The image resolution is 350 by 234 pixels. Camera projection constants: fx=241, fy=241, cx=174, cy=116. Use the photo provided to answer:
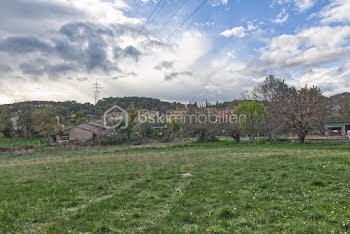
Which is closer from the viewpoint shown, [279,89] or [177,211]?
[177,211]

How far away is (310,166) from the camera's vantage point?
12477mm

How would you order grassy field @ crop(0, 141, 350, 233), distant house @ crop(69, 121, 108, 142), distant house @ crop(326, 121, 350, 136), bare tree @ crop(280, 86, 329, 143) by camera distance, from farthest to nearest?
distant house @ crop(69, 121, 108, 142) < distant house @ crop(326, 121, 350, 136) < bare tree @ crop(280, 86, 329, 143) < grassy field @ crop(0, 141, 350, 233)

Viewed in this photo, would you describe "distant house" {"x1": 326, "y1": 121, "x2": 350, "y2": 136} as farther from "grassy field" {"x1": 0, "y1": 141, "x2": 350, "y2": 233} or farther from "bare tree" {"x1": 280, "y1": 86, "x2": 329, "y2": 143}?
"grassy field" {"x1": 0, "y1": 141, "x2": 350, "y2": 233}

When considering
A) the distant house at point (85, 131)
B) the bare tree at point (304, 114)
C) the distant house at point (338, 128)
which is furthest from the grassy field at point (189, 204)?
the distant house at point (85, 131)

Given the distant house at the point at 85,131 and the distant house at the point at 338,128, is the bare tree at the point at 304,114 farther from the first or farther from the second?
the distant house at the point at 85,131

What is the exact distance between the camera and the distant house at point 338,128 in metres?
49.8

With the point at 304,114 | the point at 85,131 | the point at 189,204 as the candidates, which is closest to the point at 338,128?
the point at 304,114

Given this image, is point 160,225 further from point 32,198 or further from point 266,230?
point 32,198

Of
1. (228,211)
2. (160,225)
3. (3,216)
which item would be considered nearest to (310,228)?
(228,211)

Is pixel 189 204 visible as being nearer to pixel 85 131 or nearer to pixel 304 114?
pixel 304 114

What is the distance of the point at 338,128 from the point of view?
52.4 meters

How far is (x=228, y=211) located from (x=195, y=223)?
102cm

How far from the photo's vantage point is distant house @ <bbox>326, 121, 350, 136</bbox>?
49.8 metres

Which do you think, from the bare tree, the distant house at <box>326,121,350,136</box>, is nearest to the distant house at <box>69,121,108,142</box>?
the bare tree
